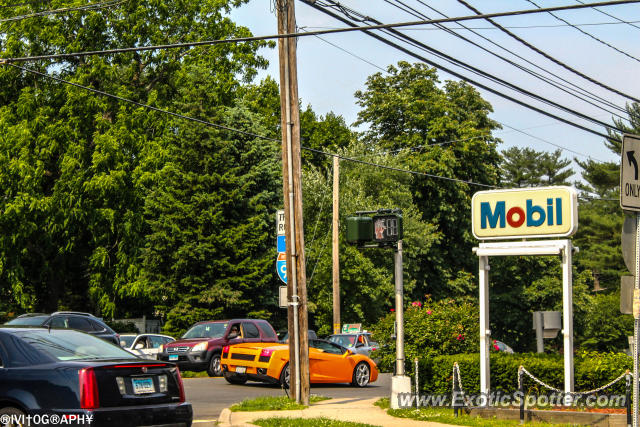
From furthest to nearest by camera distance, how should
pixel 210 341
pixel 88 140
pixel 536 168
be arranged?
pixel 536 168
pixel 88 140
pixel 210 341

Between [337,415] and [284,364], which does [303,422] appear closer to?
[337,415]

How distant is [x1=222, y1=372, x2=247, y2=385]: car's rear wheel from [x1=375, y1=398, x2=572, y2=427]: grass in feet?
22.3

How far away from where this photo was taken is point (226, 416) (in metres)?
14.8

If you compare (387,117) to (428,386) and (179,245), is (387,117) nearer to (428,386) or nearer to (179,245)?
(179,245)

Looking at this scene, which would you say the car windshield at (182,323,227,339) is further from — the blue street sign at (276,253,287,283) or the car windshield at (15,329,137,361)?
the car windshield at (15,329,137,361)

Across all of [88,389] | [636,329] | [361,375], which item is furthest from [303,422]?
[361,375]

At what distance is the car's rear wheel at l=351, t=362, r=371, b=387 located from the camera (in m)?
23.1

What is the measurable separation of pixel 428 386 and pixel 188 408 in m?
7.39

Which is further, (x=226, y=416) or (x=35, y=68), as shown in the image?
Result: (x=35, y=68)

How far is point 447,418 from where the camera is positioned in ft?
47.3

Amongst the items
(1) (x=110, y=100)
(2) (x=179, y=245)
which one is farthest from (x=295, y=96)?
(1) (x=110, y=100)

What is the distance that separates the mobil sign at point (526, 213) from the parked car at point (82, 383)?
26.0 ft

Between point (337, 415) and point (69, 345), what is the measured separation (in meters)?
6.33

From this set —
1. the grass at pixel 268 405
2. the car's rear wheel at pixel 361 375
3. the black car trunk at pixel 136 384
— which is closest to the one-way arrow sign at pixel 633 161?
the black car trunk at pixel 136 384
